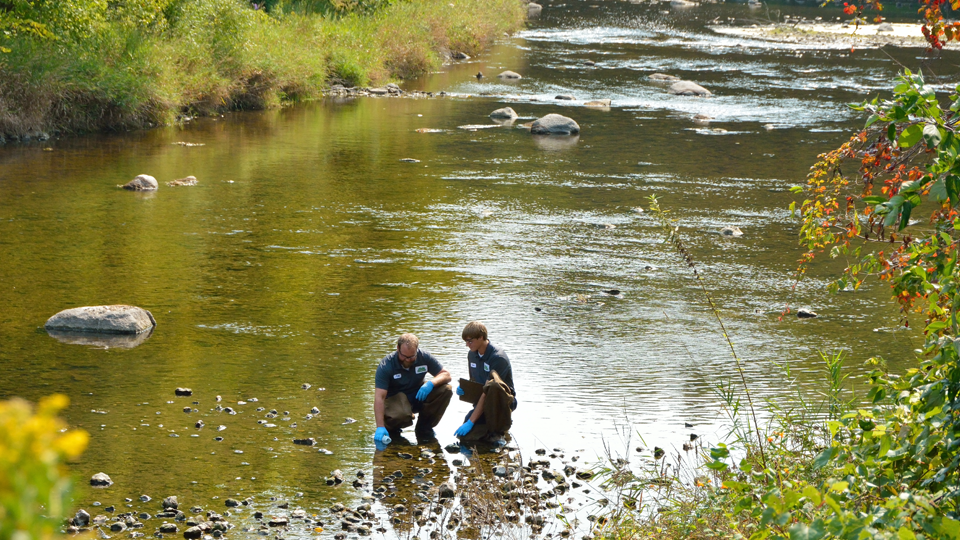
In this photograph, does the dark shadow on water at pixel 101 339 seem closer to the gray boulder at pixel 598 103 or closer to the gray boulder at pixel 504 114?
the gray boulder at pixel 504 114

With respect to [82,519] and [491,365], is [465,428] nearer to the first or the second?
[491,365]

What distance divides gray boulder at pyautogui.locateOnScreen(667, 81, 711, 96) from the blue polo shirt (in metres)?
25.2

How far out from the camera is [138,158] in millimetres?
20875

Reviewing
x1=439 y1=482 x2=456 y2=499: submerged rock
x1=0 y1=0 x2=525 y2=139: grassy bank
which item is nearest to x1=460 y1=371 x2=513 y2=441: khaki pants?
x1=439 y1=482 x2=456 y2=499: submerged rock

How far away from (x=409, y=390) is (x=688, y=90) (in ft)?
85.1

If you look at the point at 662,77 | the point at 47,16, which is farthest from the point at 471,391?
the point at 662,77

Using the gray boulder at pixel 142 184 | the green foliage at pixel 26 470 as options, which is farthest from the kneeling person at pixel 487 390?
the gray boulder at pixel 142 184

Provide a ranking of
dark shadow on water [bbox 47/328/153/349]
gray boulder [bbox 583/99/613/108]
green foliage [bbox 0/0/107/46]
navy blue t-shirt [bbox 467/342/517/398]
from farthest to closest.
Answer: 1. gray boulder [bbox 583/99/613/108]
2. green foliage [bbox 0/0/107/46]
3. dark shadow on water [bbox 47/328/153/349]
4. navy blue t-shirt [bbox 467/342/517/398]

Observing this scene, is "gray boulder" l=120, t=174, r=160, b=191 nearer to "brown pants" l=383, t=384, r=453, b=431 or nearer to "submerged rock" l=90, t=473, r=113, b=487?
"brown pants" l=383, t=384, r=453, b=431

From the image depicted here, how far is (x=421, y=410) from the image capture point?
8617mm

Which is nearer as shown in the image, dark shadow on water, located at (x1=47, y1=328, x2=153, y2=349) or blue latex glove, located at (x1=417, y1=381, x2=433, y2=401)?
blue latex glove, located at (x1=417, y1=381, x2=433, y2=401)

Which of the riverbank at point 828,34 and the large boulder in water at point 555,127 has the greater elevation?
the riverbank at point 828,34

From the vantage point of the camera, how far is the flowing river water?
27.9 ft

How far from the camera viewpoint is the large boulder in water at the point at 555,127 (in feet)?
82.9
